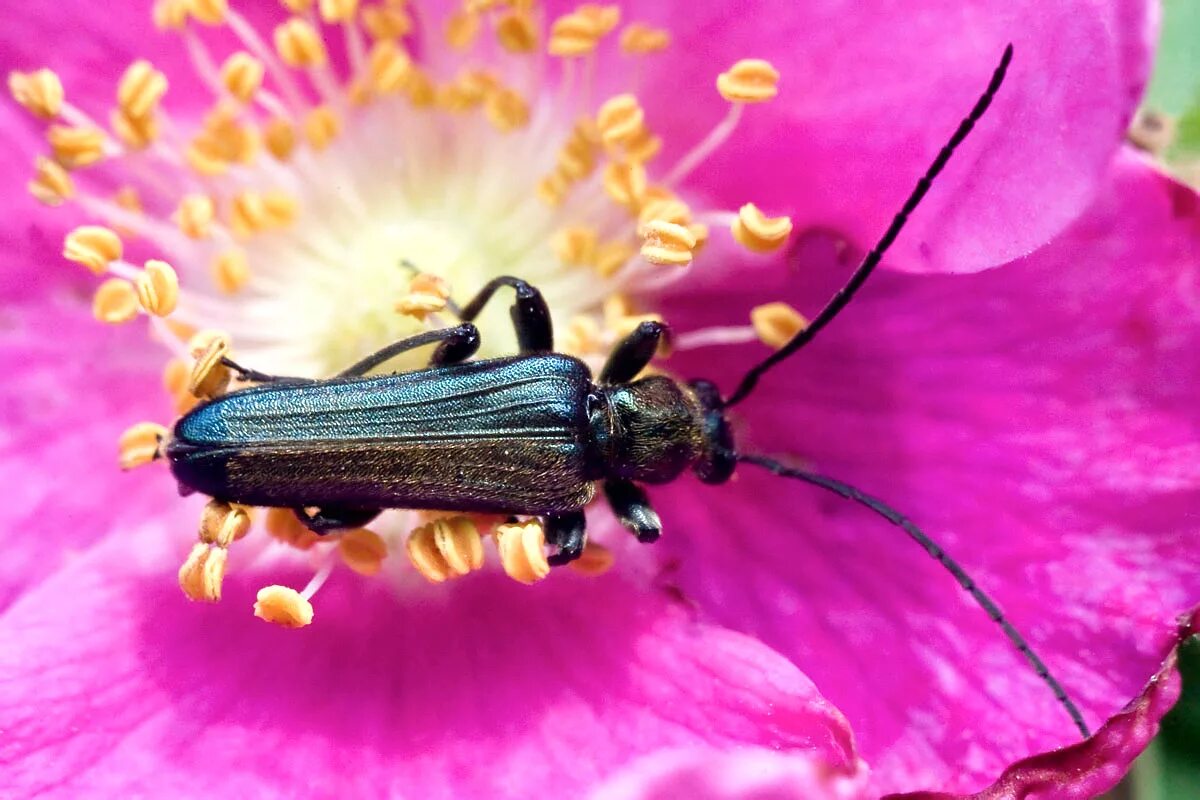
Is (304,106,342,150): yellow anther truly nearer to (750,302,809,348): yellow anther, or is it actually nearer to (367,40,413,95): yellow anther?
(367,40,413,95): yellow anther

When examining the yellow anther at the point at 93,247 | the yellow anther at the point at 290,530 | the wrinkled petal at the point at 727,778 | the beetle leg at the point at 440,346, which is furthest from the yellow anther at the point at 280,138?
the wrinkled petal at the point at 727,778

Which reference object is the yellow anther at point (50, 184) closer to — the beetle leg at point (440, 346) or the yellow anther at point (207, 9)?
the yellow anther at point (207, 9)

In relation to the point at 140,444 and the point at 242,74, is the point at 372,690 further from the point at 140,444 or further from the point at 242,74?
the point at 242,74

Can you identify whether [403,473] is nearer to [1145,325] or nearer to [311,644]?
[311,644]

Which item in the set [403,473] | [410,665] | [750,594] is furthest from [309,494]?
[750,594]

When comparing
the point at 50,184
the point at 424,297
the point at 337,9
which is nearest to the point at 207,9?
the point at 337,9

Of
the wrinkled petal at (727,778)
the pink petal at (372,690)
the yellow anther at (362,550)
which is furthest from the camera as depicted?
the yellow anther at (362,550)
